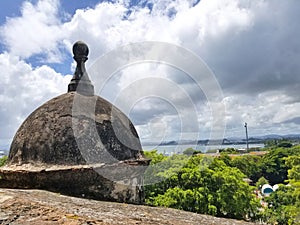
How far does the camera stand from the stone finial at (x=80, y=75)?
19.7 ft

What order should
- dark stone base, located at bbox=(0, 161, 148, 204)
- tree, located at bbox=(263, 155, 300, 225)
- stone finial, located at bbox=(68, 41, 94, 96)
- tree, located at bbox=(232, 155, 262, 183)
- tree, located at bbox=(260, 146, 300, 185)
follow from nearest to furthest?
1. dark stone base, located at bbox=(0, 161, 148, 204)
2. stone finial, located at bbox=(68, 41, 94, 96)
3. tree, located at bbox=(263, 155, 300, 225)
4. tree, located at bbox=(232, 155, 262, 183)
5. tree, located at bbox=(260, 146, 300, 185)

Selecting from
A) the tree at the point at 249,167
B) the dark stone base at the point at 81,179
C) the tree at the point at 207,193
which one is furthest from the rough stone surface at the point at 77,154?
the tree at the point at 249,167

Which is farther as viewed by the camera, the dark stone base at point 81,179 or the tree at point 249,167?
the tree at point 249,167

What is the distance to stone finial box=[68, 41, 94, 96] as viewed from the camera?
5992 mm

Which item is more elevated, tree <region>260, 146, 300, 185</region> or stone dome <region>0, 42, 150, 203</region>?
stone dome <region>0, 42, 150, 203</region>

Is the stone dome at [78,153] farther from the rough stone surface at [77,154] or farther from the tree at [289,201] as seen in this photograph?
the tree at [289,201]

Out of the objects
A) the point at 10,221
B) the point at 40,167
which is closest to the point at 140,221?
the point at 10,221

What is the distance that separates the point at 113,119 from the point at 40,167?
5.06ft

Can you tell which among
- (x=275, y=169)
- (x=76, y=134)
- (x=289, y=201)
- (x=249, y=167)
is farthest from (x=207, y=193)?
(x=275, y=169)

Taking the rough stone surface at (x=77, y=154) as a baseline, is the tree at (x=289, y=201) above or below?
below

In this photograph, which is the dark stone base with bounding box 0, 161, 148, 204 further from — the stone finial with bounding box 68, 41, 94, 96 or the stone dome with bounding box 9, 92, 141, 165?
the stone finial with bounding box 68, 41, 94, 96

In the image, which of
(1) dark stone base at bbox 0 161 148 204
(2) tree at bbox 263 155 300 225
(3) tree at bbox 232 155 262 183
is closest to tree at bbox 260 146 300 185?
(3) tree at bbox 232 155 262 183

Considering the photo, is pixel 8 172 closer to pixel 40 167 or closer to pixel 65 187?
pixel 40 167

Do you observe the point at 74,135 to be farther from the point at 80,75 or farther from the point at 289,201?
the point at 289,201
